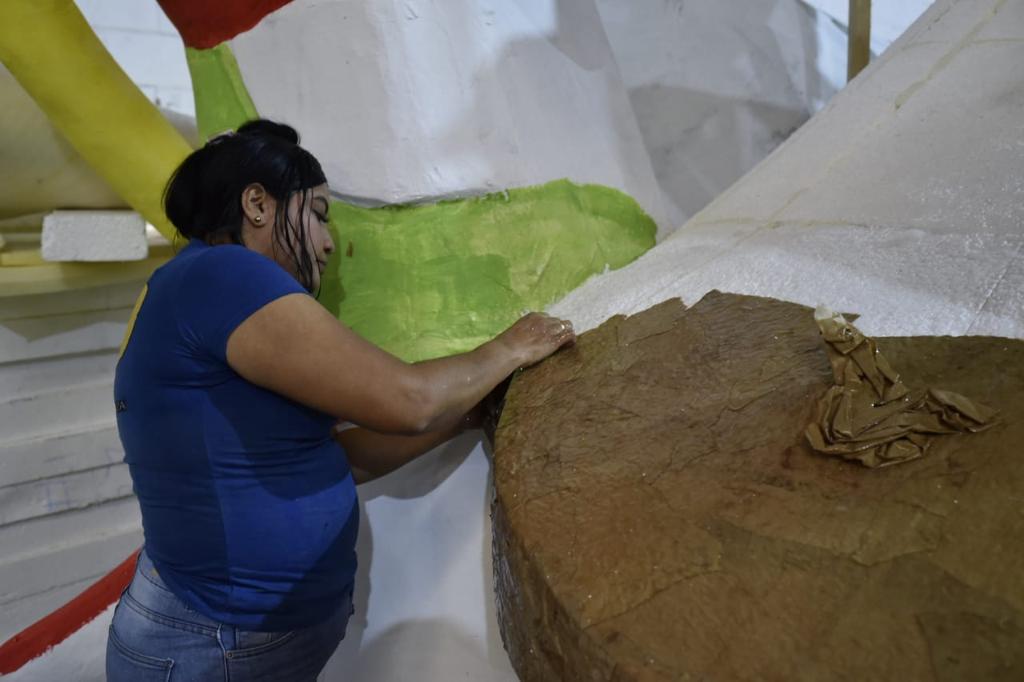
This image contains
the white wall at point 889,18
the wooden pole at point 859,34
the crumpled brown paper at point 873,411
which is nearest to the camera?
the crumpled brown paper at point 873,411

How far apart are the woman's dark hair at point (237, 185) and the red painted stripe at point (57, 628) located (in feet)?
2.40

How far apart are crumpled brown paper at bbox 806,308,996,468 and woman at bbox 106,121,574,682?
0.39 meters

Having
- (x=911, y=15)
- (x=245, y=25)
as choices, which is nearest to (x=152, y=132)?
(x=245, y=25)

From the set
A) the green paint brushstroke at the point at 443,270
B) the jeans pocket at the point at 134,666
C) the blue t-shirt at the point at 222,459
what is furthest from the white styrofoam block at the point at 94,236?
the jeans pocket at the point at 134,666

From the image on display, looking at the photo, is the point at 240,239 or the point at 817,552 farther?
the point at 240,239

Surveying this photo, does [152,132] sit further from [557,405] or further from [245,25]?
[557,405]

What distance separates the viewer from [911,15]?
113 inches

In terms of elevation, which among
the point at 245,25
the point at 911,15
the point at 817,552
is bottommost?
the point at 911,15

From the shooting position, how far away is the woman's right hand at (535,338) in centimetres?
97

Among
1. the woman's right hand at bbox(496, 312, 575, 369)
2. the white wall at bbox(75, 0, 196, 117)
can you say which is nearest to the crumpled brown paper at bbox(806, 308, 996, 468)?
the woman's right hand at bbox(496, 312, 575, 369)

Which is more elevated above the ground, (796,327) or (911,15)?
(796,327)

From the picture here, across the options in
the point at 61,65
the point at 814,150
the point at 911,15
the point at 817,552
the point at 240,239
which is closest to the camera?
the point at 817,552

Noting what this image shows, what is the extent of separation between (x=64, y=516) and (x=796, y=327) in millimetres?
2198

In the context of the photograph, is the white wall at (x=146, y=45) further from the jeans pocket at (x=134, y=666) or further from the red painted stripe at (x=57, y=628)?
the jeans pocket at (x=134, y=666)
